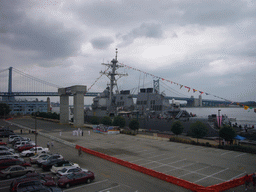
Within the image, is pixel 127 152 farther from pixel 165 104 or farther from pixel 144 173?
pixel 165 104

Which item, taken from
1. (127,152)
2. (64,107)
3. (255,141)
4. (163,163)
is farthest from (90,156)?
(64,107)

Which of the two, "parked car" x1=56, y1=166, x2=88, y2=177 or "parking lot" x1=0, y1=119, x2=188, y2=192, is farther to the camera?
"parked car" x1=56, y1=166, x2=88, y2=177

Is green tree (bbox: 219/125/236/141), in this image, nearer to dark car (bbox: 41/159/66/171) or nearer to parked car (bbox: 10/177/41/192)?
dark car (bbox: 41/159/66/171)

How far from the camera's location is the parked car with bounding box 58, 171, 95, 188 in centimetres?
1158

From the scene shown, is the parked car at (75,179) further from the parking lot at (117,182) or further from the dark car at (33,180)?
the dark car at (33,180)

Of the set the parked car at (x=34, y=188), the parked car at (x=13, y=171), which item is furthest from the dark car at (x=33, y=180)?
the parked car at (x=13, y=171)

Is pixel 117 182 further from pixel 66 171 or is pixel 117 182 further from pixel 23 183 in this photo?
pixel 23 183

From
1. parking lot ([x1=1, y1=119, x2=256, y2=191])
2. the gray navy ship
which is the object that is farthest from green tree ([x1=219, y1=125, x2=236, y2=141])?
the gray navy ship

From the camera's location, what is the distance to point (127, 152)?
69.6ft

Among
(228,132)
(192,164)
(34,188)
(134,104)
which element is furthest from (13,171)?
(134,104)

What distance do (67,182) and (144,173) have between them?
5444 millimetres

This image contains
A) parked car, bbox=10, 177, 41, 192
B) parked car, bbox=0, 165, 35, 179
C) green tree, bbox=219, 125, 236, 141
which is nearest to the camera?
parked car, bbox=10, 177, 41, 192

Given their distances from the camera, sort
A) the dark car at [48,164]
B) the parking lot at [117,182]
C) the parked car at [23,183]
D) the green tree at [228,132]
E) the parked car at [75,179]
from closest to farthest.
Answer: the parked car at [23,183] → the parking lot at [117,182] → the parked car at [75,179] → the dark car at [48,164] → the green tree at [228,132]

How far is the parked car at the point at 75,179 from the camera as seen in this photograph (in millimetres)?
11578
